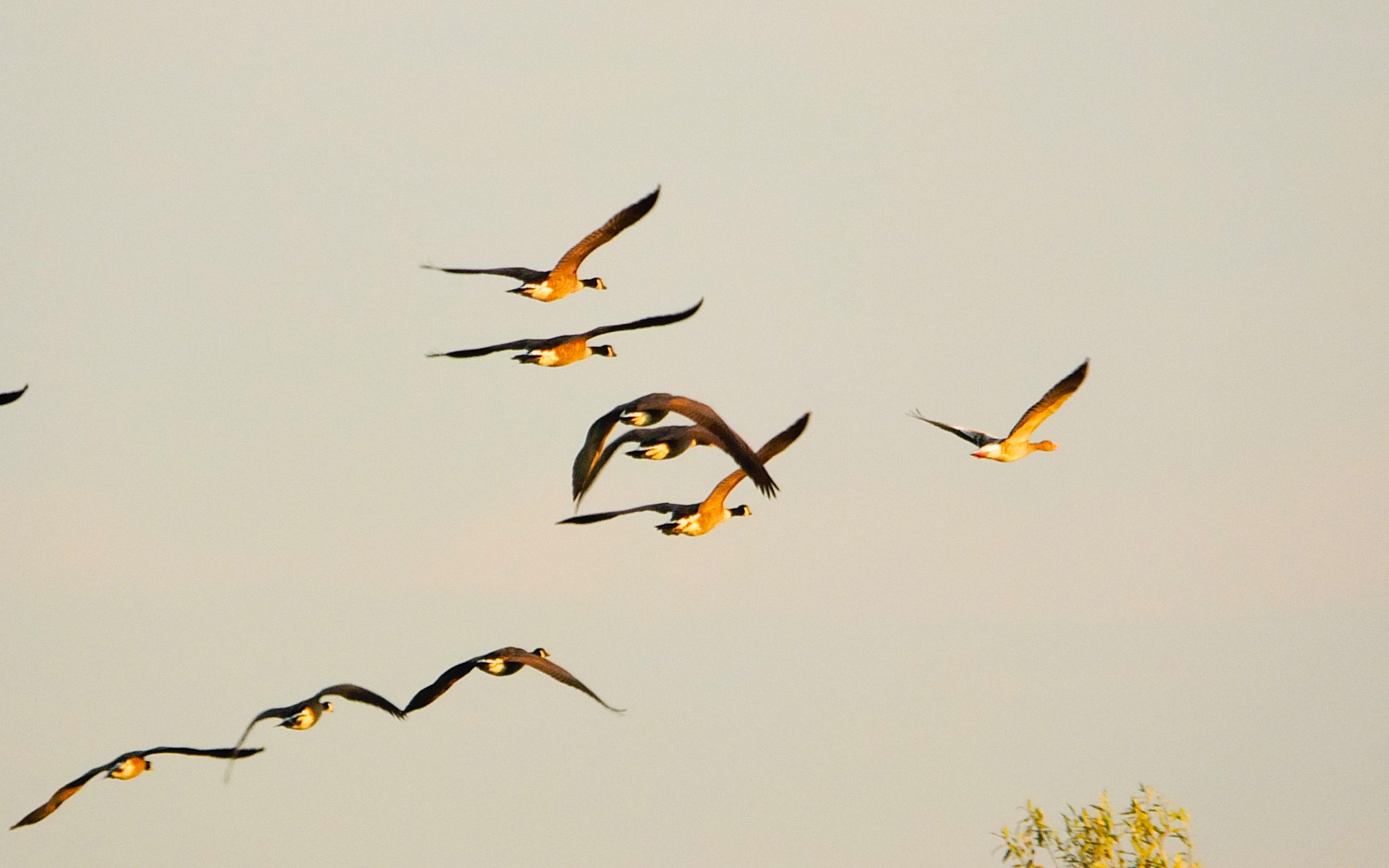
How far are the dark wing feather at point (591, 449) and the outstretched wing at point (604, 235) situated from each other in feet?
10.9

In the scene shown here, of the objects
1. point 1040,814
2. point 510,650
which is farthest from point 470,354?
point 1040,814

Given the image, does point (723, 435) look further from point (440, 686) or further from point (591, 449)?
point (440, 686)

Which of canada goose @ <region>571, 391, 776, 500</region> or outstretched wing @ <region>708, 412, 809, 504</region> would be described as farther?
outstretched wing @ <region>708, 412, 809, 504</region>

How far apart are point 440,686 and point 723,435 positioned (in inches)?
189

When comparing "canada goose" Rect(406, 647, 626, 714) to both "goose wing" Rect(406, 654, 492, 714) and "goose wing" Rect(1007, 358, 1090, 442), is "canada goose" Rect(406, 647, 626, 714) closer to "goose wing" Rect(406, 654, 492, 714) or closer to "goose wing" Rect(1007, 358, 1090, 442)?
"goose wing" Rect(406, 654, 492, 714)

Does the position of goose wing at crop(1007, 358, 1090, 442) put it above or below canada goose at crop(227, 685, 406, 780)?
above

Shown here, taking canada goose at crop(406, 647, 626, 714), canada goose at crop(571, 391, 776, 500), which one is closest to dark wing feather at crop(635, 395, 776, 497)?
canada goose at crop(571, 391, 776, 500)

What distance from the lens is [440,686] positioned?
21.0m

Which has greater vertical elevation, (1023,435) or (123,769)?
(1023,435)

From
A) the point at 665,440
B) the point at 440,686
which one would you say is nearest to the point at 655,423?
the point at 665,440

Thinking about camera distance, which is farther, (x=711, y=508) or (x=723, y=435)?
(x=711, y=508)

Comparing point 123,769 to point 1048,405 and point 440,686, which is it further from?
point 1048,405

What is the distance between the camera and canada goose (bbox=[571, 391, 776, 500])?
17.9 metres

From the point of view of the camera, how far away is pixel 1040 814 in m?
26.5
